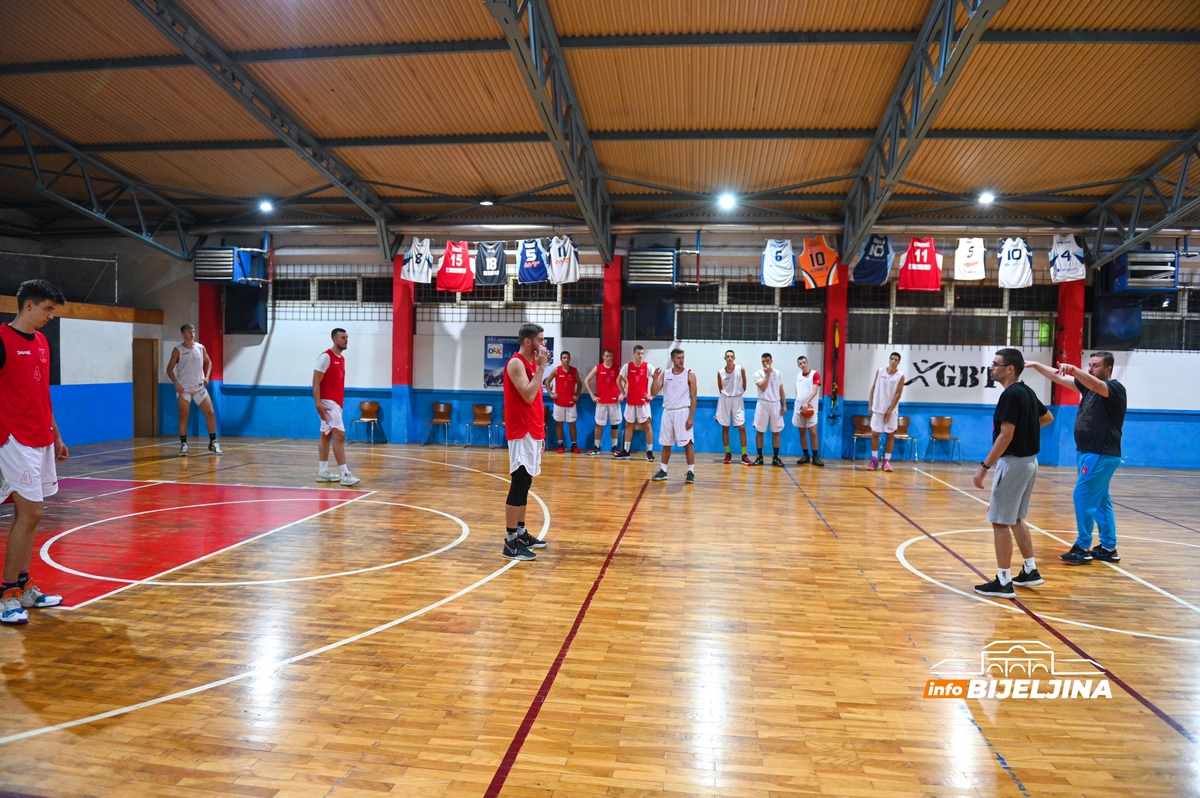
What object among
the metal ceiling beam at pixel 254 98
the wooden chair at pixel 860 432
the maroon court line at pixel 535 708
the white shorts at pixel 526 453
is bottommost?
the maroon court line at pixel 535 708

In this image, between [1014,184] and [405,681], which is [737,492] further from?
[1014,184]

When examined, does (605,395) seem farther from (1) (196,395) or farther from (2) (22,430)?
(2) (22,430)

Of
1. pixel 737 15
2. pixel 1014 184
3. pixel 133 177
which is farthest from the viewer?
pixel 133 177

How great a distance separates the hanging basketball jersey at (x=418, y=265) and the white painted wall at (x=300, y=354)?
1862 mm

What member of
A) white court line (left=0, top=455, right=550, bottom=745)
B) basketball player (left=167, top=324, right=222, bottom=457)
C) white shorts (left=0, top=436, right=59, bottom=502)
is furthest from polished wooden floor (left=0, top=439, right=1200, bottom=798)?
basketball player (left=167, top=324, right=222, bottom=457)

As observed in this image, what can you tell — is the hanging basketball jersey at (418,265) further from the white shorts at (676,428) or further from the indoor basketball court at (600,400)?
the white shorts at (676,428)

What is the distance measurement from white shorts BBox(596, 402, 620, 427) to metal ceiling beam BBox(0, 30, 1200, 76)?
22.0 feet

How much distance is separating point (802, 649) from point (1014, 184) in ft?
35.9

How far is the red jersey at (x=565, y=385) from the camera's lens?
538 inches

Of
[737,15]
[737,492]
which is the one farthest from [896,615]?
[737,15]

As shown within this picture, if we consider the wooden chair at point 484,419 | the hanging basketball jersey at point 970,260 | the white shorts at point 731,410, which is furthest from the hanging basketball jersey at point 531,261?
the hanging basketball jersey at point 970,260

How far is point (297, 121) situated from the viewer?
10977 millimetres

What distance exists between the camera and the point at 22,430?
14.6ft

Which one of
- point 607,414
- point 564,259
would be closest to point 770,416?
point 607,414
